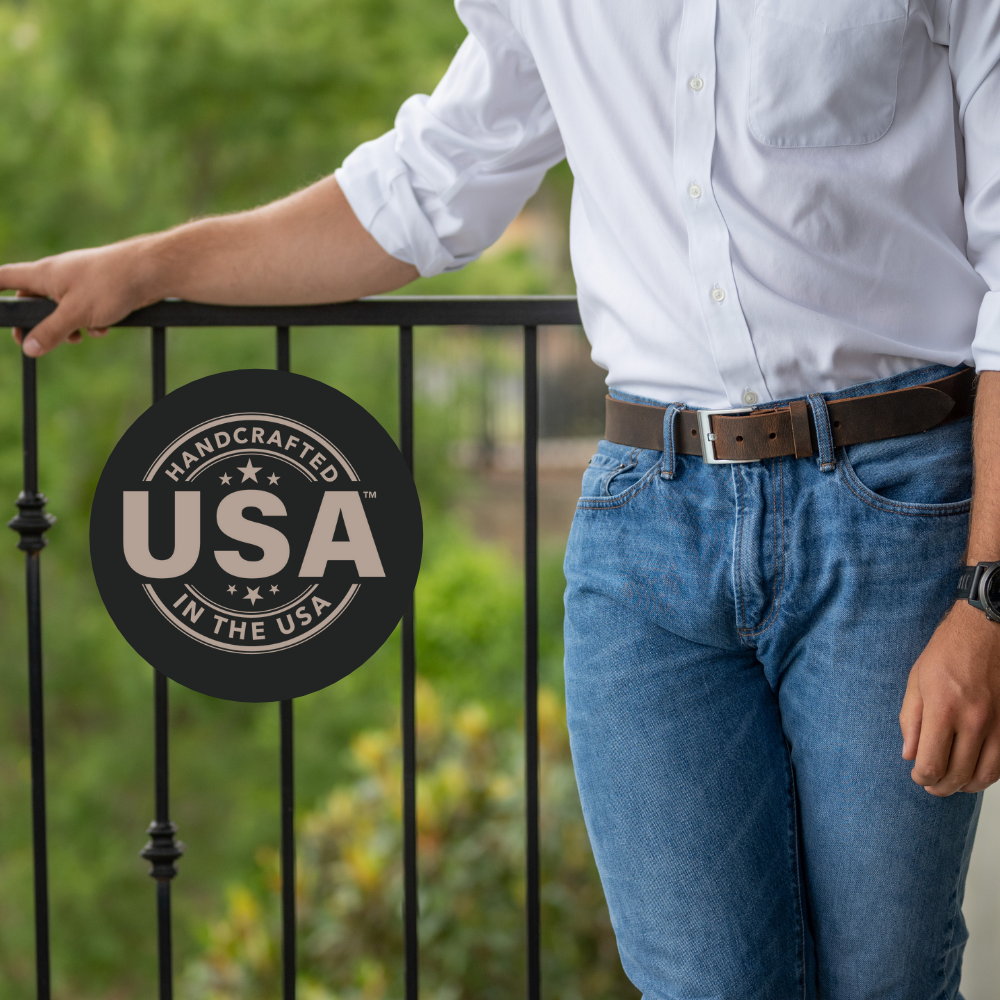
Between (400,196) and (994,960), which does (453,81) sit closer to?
(400,196)

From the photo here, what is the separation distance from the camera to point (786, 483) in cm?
89

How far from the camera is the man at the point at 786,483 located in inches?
33.8

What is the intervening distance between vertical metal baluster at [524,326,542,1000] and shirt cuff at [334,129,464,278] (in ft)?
0.64

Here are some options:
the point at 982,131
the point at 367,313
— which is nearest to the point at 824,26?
the point at 982,131

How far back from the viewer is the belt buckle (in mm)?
905

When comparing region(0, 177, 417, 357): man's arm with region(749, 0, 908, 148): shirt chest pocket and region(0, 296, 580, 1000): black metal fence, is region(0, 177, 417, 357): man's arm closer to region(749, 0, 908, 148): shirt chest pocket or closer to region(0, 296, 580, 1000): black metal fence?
region(0, 296, 580, 1000): black metal fence

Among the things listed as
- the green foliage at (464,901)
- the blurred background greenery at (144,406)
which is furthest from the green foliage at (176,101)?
the green foliage at (464,901)

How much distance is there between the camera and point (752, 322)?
90 centimetres

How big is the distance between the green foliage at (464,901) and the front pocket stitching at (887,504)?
1.87 meters

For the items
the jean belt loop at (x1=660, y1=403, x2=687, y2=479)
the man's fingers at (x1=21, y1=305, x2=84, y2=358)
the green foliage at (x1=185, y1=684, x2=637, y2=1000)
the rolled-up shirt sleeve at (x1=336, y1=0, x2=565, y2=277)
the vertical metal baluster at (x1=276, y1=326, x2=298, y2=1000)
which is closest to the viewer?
the jean belt loop at (x1=660, y1=403, x2=687, y2=479)

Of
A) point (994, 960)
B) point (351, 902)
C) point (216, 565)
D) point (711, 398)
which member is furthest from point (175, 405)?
point (351, 902)

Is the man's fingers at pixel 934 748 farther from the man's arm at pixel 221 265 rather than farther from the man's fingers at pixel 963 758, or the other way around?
the man's arm at pixel 221 265

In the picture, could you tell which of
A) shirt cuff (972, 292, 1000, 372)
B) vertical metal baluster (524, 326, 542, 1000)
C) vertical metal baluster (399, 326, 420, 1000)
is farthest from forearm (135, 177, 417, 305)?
shirt cuff (972, 292, 1000, 372)

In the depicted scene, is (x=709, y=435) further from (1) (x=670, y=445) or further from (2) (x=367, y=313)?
(2) (x=367, y=313)
